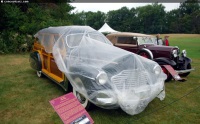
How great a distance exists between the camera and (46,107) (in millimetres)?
4195

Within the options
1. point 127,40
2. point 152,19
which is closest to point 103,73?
point 127,40

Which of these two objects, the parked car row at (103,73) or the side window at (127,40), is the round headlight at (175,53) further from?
the parked car row at (103,73)

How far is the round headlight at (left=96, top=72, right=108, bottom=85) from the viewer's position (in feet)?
11.0

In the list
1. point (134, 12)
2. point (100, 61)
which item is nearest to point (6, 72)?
point (100, 61)

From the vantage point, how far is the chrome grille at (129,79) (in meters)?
3.39

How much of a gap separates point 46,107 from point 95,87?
1505 mm

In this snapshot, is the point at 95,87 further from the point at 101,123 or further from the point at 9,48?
the point at 9,48

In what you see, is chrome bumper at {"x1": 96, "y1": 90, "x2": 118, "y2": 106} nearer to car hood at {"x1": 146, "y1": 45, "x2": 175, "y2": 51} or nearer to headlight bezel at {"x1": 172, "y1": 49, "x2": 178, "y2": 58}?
headlight bezel at {"x1": 172, "y1": 49, "x2": 178, "y2": 58}

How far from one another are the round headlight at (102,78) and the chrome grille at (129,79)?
0.14 metres

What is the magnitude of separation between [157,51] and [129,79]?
4.06 m

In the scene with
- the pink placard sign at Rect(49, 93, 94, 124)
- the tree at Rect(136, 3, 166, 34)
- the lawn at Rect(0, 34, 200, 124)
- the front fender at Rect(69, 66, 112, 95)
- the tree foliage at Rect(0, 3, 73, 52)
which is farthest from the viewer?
the tree at Rect(136, 3, 166, 34)

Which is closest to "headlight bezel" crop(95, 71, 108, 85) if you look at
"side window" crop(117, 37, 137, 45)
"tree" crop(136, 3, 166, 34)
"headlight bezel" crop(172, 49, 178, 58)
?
"headlight bezel" crop(172, 49, 178, 58)

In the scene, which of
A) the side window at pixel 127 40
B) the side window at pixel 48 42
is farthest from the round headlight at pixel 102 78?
the side window at pixel 127 40

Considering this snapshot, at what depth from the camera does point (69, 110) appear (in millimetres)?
2652
